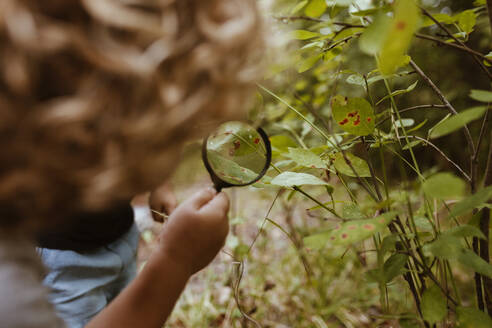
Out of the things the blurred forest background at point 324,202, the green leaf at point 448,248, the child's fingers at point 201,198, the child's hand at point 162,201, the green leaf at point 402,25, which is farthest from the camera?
the child's hand at point 162,201

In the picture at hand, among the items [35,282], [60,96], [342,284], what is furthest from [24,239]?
[342,284]

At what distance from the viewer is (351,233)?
39cm

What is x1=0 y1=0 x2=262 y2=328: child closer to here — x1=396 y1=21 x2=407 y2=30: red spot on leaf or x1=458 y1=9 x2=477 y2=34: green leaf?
x1=396 y1=21 x2=407 y2=30: red spot on leaf

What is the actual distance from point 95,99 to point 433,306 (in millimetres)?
536

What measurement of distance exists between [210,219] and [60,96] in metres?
0.32

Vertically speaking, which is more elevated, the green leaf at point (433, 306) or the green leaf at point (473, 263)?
the green leaf at point (473, 263)

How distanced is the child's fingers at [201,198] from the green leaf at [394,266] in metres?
0.34

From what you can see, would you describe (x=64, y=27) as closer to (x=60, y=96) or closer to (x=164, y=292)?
(x=60, y=96)

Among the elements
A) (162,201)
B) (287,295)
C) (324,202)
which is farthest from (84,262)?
(324,202)

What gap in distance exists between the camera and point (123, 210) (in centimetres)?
97

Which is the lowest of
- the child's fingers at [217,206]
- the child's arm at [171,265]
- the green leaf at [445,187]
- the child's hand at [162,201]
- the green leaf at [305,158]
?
the child's hand at [162,201]

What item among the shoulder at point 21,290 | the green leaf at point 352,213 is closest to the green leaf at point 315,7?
the green leaf at point 352,213

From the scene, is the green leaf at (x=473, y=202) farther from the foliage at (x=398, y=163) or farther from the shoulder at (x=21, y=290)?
the shoulder at (x=21, y=290)

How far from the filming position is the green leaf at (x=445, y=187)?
1.02 ft
